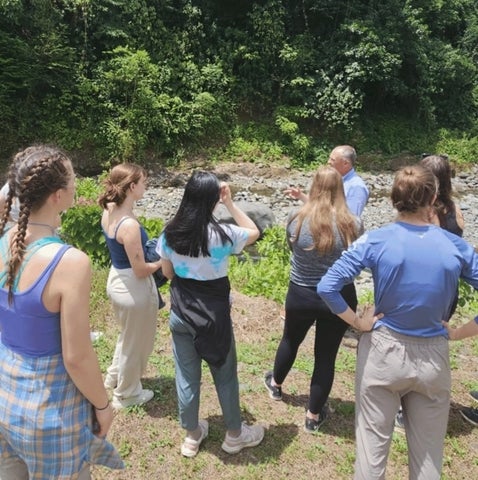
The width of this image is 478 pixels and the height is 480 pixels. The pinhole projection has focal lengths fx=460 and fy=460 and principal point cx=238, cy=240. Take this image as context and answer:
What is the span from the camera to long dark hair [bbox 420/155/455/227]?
11.2 ft

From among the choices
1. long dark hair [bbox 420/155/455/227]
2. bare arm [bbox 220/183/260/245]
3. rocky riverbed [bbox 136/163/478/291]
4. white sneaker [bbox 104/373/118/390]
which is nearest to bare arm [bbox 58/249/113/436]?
bare arm [bbox 220/183/260/245]

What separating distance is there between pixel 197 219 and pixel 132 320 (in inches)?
42.6

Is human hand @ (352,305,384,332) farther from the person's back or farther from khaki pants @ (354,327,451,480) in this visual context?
the person's back

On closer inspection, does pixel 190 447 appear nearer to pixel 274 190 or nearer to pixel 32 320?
pixel 32 320

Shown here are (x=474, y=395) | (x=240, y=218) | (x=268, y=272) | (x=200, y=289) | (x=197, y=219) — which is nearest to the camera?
(x=197, y=219)

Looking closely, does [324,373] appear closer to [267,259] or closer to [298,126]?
[267,259]

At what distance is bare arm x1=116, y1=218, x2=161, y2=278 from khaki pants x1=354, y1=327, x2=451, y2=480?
1.57m

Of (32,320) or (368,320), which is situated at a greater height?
(32,320)

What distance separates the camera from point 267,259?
7.07 m

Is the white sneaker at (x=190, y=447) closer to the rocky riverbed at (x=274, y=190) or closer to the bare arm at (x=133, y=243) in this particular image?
the bare arm at (x=133, y=243)

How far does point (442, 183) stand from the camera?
3.50 metres

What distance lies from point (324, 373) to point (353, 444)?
22.7 inches

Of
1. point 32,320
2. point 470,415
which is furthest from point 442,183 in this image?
point 32,320

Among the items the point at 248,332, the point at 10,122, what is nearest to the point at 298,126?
the point at 10,122
